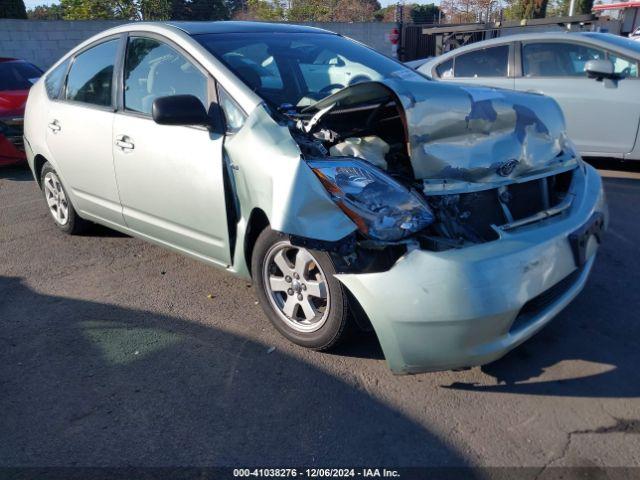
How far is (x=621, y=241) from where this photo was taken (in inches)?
180

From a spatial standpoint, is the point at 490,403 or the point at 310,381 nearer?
the point at 490,403

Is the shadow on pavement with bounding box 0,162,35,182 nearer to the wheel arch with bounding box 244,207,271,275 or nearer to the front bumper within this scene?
the wheel arch with bounding box 244,207,271,275

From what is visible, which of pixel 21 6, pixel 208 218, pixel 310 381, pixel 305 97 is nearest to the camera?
pixel 310 381

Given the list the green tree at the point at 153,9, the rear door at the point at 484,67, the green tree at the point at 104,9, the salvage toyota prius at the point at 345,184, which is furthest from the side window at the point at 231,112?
the green tree at the point at 153,9

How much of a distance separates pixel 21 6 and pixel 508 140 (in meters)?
19.7

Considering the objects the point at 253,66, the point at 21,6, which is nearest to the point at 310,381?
the point at 253,66

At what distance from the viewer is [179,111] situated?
10.8ft

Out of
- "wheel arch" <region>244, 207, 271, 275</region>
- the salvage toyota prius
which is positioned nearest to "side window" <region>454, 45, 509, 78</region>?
the salvage toyota prius

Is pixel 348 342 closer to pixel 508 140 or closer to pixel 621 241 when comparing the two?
pixel 508 140

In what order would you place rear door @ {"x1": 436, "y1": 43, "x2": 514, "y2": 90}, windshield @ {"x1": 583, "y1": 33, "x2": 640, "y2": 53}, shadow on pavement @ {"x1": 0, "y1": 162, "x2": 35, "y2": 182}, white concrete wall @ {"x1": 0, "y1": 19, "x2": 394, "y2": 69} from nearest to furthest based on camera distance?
windshield @ {"x1": 583, "y1": 33, "x2": 640, "y2": 53}, rear door @ {"x1": 436, "y1": 43, "x2": 514, "y2": 90}, shadow on pavement @ {"x1": 0, "y1": 162, "x2": 35, "y2": 182}, white concrete wall @ {"x1": 0, "y1": 19, "x2": 394, "y2": 69}

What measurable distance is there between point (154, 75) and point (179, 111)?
2.88 feet

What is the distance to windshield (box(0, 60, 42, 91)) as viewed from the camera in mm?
8602

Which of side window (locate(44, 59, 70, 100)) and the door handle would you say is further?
side window (locate(44, 59, 70, 100))

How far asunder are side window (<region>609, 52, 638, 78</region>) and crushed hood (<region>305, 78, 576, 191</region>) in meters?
3.65
